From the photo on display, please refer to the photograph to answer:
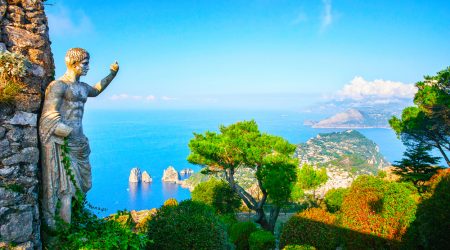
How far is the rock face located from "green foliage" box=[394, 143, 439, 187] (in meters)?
18.2

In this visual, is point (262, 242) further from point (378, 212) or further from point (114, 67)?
point (114, 67)

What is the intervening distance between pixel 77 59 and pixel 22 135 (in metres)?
1.30

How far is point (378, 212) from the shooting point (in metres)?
7.42

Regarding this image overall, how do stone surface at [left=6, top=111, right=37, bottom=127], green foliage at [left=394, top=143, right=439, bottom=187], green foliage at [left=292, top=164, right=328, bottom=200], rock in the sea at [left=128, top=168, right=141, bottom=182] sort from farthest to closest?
rock in the sea at [left=128, top=168, right=141, bottom=182] < green foliage at [left=394, top=143, right=439, bottom=187] < green foliage at [left=292, top=164, right=328, bottom=200] < stone surface at [left=6, top=111, right=37, bottom=127]

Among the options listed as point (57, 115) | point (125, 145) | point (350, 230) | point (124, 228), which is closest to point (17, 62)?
point (57, 115)

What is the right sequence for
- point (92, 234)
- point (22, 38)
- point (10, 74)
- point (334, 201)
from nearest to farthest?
point (10, 74), point (22, 38), point (92, 234), point (334, 201)

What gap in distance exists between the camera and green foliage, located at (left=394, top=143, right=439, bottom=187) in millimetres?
16156

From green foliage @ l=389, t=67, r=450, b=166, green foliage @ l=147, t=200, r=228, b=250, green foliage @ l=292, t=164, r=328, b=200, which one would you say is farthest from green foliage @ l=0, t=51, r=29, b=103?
green foliage @ l=389, t=67, r=450, b=166

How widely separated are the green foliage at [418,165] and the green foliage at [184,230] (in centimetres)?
1435

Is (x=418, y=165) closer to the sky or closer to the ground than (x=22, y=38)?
closer to the ground

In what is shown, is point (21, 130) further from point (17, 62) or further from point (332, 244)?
point (332, 244)

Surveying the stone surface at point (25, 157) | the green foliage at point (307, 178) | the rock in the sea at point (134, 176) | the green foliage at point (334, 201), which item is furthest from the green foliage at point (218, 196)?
the rock in the sea at point (134, 176)

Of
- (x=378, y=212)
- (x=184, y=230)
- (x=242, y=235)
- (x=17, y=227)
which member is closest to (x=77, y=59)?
(x=17, y=227)

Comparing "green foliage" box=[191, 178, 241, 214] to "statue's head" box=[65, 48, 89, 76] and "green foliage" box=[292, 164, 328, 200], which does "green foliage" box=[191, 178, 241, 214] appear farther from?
"statue's head" box=[65, 48, 89, 76]
